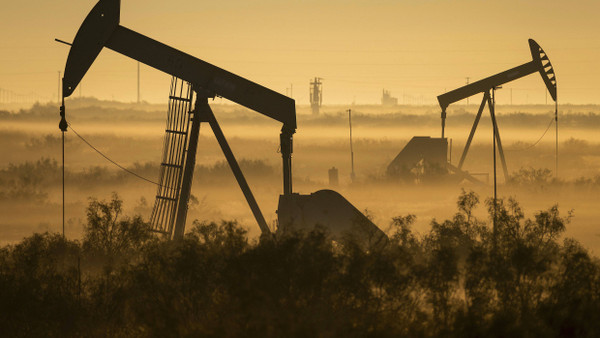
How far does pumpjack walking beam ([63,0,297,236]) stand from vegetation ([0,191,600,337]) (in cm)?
291

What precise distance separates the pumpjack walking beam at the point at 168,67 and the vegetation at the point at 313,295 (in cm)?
291

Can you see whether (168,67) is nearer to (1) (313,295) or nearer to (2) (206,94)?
(2) (206,94)

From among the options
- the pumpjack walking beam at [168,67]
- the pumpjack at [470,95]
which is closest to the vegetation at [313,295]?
the pumpjack walking beam at [168,67]

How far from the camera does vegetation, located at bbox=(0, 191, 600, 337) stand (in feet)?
97.7

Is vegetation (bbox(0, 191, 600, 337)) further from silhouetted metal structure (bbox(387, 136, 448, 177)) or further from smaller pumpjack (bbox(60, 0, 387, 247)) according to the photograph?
silhouetted metal structure (bbox(387, 136, 448, 177))

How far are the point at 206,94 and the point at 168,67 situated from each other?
1389 mm

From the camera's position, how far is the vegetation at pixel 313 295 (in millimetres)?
29766

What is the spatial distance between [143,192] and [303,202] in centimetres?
6648

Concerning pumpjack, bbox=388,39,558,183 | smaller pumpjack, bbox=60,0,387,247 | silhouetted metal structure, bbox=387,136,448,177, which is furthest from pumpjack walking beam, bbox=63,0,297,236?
silhouetted metal structure, bbox=387,136,448,177

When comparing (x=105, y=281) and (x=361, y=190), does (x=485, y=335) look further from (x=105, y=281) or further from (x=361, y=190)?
(x=361, y=190)

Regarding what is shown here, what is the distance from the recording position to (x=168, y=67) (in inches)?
1367

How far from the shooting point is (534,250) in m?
32.0

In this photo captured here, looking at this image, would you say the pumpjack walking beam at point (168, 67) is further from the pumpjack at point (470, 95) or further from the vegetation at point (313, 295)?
the pumpjack at point (470, 95)

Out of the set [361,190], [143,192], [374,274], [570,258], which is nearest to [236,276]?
[374,274]
